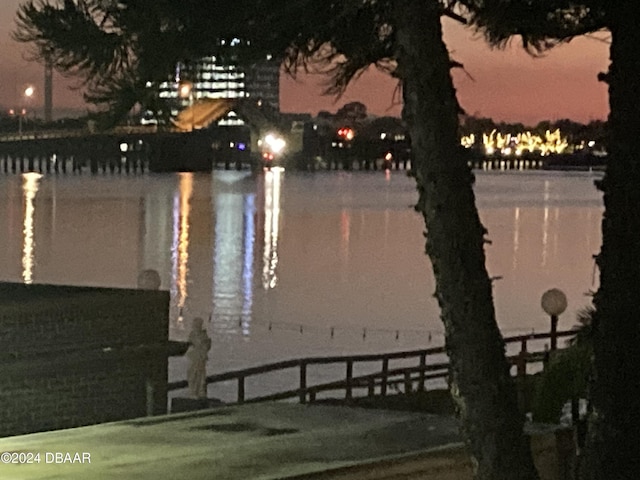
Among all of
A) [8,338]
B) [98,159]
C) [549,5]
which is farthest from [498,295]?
[98,159]

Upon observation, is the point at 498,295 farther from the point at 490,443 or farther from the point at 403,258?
the point at 490,443

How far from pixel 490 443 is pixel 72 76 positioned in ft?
8.43

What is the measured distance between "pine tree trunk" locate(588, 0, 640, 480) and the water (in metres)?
10.7

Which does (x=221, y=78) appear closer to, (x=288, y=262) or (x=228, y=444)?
(x=228, y=444)

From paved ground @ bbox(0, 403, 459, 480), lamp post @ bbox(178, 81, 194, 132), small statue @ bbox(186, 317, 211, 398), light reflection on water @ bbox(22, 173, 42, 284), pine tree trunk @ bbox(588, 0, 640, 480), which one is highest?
lamp post @ bbox(178, 81, 194, 132)

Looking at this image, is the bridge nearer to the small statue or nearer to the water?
the water

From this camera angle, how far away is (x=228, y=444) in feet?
28.9

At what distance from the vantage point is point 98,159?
170 metres

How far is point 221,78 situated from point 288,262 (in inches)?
1857

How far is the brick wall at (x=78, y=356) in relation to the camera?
35.1ft

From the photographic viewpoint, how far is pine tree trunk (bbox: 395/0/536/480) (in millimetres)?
6043

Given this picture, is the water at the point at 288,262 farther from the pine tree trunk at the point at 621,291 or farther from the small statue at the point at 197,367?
the pine tree trunk at the point at 621,291

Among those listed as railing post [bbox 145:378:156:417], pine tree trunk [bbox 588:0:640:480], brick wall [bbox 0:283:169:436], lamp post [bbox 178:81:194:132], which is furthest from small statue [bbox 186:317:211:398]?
pine tree trunk [bbox 588:0:640:480]

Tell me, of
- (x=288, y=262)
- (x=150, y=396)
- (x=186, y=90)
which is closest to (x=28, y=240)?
(x=288, y=262)
